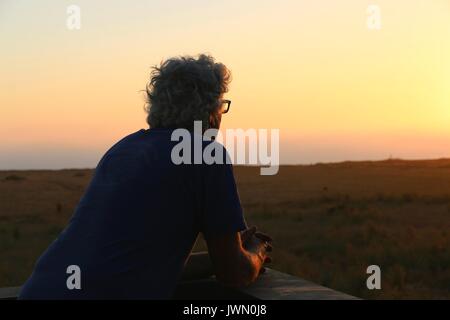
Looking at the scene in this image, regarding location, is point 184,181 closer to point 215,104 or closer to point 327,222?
point 215,104

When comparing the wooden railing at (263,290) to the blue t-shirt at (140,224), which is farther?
the wooden railing at (263,290)

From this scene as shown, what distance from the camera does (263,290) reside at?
2443 millimetres

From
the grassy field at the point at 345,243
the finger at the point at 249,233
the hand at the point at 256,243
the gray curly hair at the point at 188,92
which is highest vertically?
the gray curly hair at the point at 188,92

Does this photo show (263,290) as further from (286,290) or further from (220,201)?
(220,201)

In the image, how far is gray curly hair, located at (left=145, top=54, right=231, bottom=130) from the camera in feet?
7.93

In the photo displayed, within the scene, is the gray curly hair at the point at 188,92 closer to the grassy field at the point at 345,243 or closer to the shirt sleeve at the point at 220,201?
the shirt sleeve at the point at 220,201

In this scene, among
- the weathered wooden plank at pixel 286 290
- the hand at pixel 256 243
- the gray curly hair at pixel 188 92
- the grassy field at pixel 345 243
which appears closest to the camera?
the weathered wooden plank at pixel 286 290

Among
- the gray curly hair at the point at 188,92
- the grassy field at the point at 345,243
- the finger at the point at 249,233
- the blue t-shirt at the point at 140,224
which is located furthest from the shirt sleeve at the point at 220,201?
the grassy field at the point at 345,243

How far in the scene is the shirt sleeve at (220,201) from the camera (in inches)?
86.6

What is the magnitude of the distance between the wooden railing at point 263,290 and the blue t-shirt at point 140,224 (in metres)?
0.33

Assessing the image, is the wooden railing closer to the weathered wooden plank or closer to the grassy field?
the weathered wooden plank

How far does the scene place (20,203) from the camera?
23203mm
